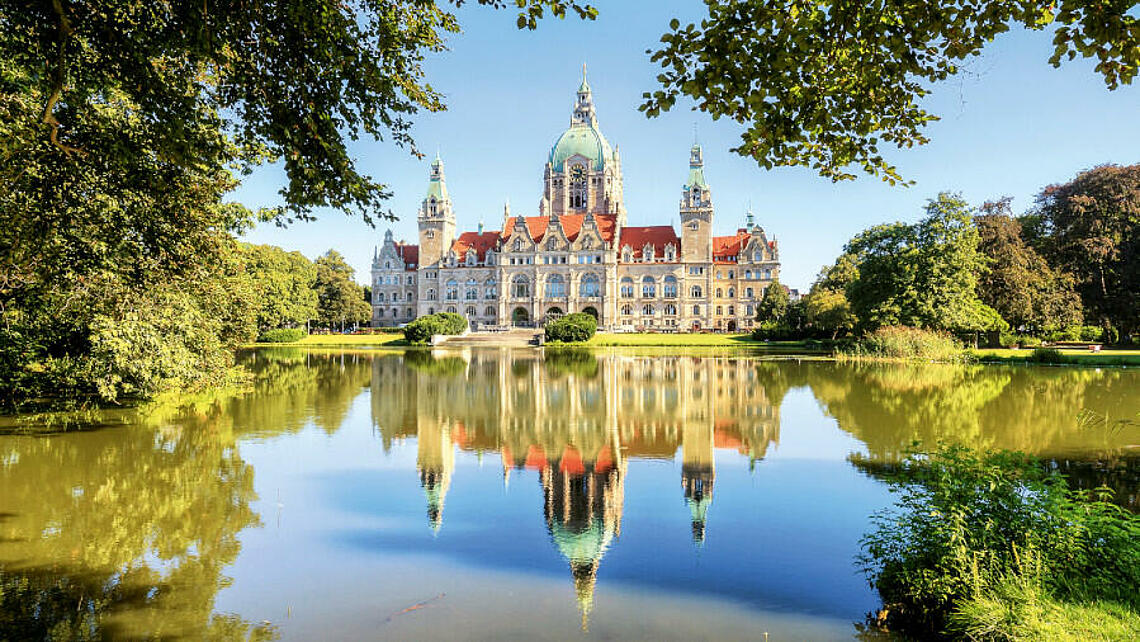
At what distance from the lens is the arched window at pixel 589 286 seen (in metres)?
77.8

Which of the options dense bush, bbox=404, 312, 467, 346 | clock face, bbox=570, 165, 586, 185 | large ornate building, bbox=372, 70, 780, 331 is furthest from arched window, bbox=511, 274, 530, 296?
dense bush, bbox=404, 312, 467, 346

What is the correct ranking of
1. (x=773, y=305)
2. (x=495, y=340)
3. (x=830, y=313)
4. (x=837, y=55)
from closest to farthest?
(x=837, y=55) < (x=830, y=313) < (x=495, y=340) < (x=773, y=305)

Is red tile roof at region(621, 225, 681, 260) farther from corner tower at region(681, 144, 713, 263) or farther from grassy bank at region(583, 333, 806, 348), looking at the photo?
grassy bank at region(583, 333, 806, 348)

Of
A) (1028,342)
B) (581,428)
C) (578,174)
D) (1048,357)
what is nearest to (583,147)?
(578,174)

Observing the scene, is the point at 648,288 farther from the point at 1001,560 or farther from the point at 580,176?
the point at 1001,560

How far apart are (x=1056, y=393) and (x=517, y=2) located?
64.4 ft

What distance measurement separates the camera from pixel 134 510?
300 inches

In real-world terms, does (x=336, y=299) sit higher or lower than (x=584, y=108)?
lower

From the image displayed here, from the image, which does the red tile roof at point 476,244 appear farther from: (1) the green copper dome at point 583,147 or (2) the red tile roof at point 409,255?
(1) the green copper dome at point 583,147

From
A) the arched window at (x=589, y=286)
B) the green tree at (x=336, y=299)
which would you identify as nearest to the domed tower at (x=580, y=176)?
the arched window at (x=589, y=286)

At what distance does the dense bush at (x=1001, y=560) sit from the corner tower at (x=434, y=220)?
267ft

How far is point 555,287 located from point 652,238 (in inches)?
531

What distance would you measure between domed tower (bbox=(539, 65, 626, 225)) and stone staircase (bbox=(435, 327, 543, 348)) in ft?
94.3

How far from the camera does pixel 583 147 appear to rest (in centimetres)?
8681
